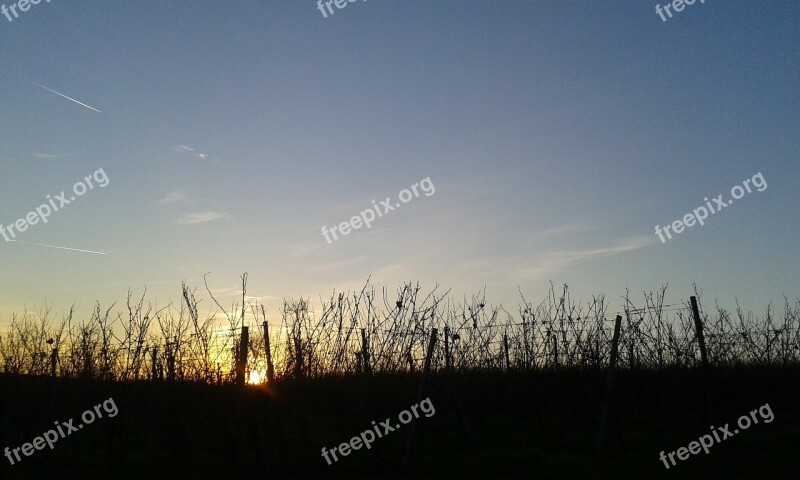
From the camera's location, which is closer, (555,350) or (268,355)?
(268,355)

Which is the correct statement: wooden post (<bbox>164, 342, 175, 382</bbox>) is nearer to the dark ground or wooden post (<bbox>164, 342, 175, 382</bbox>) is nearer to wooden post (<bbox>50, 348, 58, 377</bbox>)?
the dark ground

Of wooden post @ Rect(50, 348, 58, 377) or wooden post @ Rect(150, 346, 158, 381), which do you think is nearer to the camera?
wooden post @ Rect(150, 346, 158, 381)

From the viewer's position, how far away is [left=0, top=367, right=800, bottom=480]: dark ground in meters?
7.82

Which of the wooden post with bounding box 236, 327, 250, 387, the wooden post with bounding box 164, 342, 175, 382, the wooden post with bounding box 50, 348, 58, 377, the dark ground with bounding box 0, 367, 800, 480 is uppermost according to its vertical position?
the wooden post with bounding box 50, 348, 58, 377

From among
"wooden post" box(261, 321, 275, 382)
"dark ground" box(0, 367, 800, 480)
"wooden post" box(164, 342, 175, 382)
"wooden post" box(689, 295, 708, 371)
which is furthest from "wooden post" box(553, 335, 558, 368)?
"wooden post" box(164, 342, 175, 382)

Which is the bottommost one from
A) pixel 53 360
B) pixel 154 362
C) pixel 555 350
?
pixel 555 350

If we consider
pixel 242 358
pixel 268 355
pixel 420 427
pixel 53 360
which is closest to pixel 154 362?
pixel 53 360

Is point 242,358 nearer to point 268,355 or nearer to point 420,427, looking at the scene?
point 268,355

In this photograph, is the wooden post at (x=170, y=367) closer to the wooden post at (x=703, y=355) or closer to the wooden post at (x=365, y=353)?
the wooden post at (x=365, y=353)

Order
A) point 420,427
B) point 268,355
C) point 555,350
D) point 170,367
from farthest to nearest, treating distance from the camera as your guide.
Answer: point 555,350
point 170,367
point 420,427
point 268,355

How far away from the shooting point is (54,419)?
10.6 meters

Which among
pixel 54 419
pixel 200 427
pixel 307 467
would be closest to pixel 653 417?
pixel 307 467

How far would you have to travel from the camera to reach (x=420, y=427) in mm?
10445

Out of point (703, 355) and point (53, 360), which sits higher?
point (53, 360)
